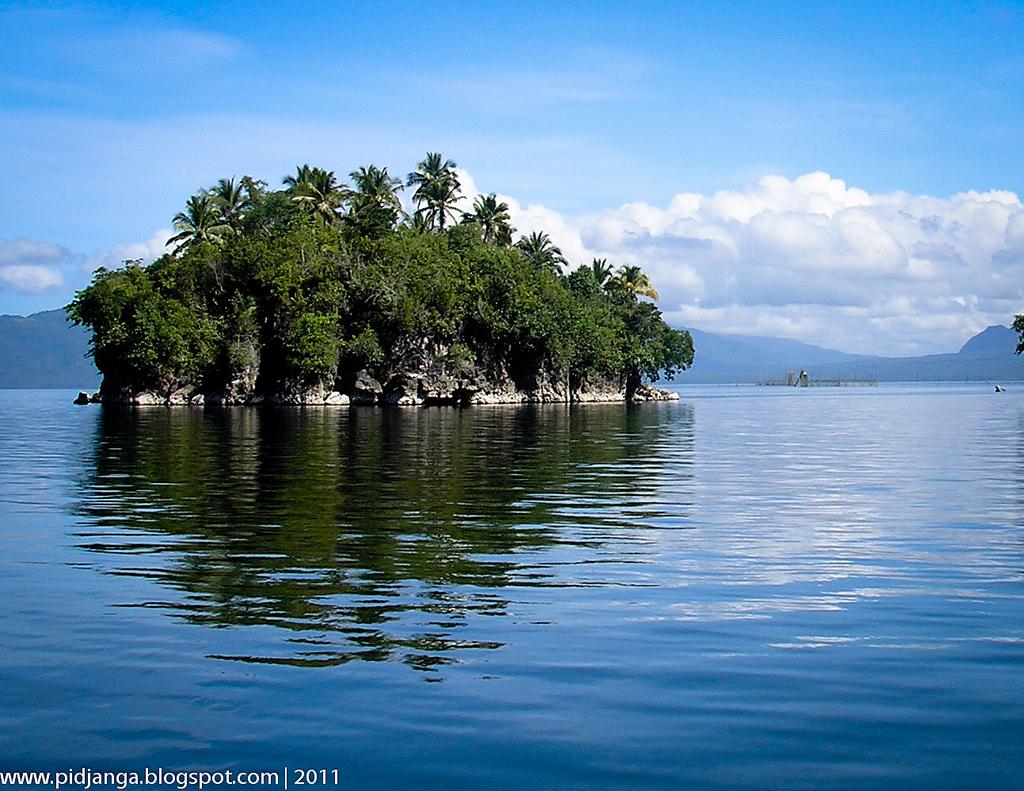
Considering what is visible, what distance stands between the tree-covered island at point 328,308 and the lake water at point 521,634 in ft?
211

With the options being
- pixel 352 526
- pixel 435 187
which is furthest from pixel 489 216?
pixel 352 526

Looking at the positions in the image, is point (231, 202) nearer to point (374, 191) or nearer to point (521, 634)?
point (374, 191)

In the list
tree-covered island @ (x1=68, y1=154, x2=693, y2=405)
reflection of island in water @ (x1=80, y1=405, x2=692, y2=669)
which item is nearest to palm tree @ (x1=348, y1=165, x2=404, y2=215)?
tree-covered island @ (x1=68, y1=154, x2=693, y2=405)

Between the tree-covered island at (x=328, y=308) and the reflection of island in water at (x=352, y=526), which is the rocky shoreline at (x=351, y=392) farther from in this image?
the reflection of island in water at (x=352, y=526)

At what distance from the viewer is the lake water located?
6898mm

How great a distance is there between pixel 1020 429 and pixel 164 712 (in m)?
50.7

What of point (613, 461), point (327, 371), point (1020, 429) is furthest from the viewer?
point (327, 371)

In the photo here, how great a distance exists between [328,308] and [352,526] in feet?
236

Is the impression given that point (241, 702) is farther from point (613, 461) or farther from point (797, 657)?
point (613, 461)

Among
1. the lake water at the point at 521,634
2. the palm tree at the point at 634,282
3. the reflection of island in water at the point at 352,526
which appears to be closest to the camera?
the lake water at the point at 521,634

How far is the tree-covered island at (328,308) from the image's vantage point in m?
85.7

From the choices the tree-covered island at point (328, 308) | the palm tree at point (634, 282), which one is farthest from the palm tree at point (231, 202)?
the palm tree at point (634, 282)

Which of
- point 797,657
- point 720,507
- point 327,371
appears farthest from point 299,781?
point 327,371

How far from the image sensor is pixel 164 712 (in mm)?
7637
